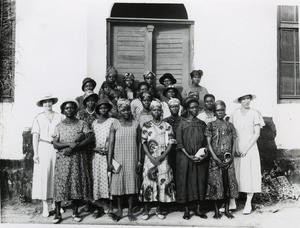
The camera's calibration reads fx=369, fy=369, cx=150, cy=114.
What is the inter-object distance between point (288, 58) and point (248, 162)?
5.45 ft

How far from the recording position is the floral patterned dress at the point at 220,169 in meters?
3.93

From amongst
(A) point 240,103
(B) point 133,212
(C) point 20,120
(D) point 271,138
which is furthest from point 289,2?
(C) point 20,120

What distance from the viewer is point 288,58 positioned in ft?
16.4

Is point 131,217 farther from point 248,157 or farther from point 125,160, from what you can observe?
point 248,157

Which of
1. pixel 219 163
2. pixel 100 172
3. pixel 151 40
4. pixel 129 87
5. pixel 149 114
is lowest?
pixel 100 172

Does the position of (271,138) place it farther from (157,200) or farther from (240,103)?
(157,200)

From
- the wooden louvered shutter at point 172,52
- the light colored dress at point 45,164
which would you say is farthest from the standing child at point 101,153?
the wooden louvered shutter at point 172,52

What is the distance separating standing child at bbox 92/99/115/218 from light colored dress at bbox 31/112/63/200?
514 millimetres

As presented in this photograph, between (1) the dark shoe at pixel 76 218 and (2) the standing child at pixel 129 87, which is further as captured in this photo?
(2) the standing child at pixel 129 87

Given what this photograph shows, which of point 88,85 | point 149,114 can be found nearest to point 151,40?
point 88,85

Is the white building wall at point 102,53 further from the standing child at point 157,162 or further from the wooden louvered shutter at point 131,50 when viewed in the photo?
the standing child at point 157,162

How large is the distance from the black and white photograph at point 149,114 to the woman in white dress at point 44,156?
0.01 meters

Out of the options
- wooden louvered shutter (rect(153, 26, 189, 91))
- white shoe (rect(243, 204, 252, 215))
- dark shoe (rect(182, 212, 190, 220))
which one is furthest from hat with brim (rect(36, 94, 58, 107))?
white shoe (rect(243, 204, 252, 215))

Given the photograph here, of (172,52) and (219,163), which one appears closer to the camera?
(219,163)
